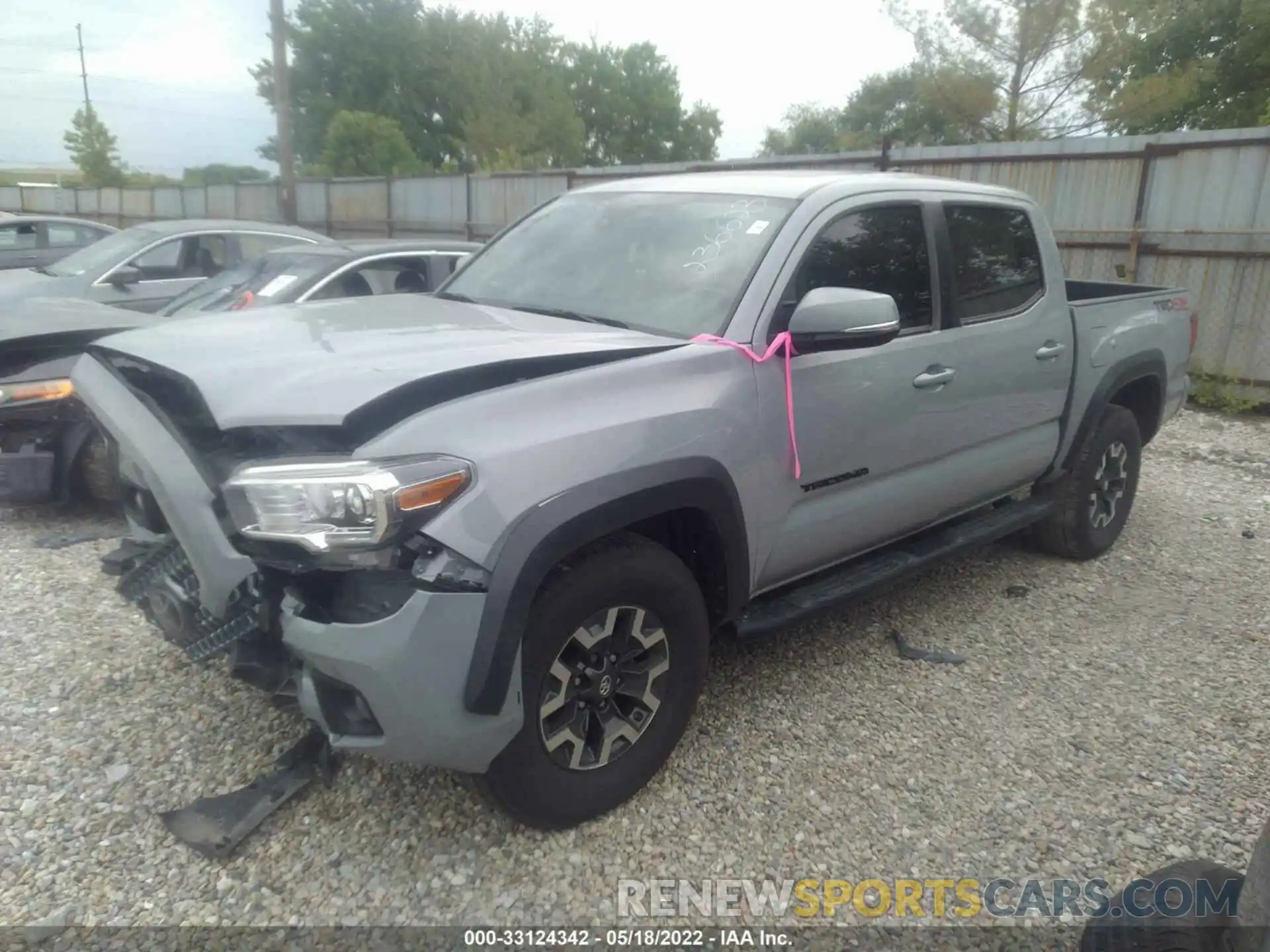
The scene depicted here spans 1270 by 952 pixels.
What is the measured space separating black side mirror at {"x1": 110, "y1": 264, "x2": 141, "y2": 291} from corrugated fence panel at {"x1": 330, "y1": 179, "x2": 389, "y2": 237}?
11389mm

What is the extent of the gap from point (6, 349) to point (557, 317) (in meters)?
3.15

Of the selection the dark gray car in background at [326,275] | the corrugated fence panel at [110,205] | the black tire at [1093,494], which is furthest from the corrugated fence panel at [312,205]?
the black tire at [1093,494]

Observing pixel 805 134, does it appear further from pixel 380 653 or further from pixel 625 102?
pixel 380 653

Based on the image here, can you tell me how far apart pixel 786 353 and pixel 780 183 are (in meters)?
0.87

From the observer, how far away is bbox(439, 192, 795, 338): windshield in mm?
3111

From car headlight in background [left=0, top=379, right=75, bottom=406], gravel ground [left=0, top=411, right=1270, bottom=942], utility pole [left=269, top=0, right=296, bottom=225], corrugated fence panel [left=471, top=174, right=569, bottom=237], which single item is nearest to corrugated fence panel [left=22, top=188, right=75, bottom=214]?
utility pole [left=269, top=0, right=296, bottom=225]

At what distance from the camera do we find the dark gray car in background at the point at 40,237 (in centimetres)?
1180

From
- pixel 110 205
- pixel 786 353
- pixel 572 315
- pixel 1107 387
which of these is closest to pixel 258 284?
pixel 572 315

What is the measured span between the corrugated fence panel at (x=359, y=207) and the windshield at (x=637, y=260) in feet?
54.0

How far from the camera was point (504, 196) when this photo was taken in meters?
16.2

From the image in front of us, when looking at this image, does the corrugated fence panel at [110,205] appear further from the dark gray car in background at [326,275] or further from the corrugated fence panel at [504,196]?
the dark gray car in background at [326,275]

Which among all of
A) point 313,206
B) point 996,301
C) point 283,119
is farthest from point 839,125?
point 996,301

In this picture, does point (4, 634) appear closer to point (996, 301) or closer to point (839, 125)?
point (996, 301)

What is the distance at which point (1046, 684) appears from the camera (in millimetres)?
3748
